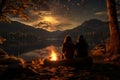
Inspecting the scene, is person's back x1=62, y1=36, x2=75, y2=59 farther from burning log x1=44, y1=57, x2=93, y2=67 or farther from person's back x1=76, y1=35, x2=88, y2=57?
burning log x1=44, y1=57, x2=93, y2=67

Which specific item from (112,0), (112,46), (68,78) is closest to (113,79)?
(68,78)

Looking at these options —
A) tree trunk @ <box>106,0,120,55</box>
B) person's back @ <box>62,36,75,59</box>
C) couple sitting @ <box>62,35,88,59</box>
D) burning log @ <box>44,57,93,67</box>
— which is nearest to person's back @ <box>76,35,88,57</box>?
couple sitting @ <box>62,35,88,59</box>

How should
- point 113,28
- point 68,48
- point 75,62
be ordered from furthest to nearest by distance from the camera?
point 113,28, point 68,48, point 75,62

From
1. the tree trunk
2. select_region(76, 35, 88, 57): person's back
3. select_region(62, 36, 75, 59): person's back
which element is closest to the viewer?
select_region(62, 36, 75, 59): person's back

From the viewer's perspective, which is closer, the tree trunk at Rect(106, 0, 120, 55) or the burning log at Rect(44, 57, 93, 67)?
the burning log at Rect(44, 57, 93, 67)

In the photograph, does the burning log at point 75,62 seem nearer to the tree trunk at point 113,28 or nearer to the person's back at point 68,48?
the person's back at point 68,48

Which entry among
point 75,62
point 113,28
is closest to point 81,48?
point 75,62

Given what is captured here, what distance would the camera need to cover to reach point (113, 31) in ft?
68.5

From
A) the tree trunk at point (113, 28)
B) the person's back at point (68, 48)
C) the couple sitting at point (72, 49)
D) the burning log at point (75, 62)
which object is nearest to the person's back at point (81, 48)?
the couple sitting at point (72, 49)

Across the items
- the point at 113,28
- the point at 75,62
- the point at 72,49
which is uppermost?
the point at 113,28

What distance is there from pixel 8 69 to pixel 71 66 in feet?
17.8

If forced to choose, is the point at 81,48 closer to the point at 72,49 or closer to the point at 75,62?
the point at 72,49

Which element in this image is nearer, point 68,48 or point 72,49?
point 68,48

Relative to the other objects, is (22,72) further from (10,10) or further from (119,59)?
(119,59)
